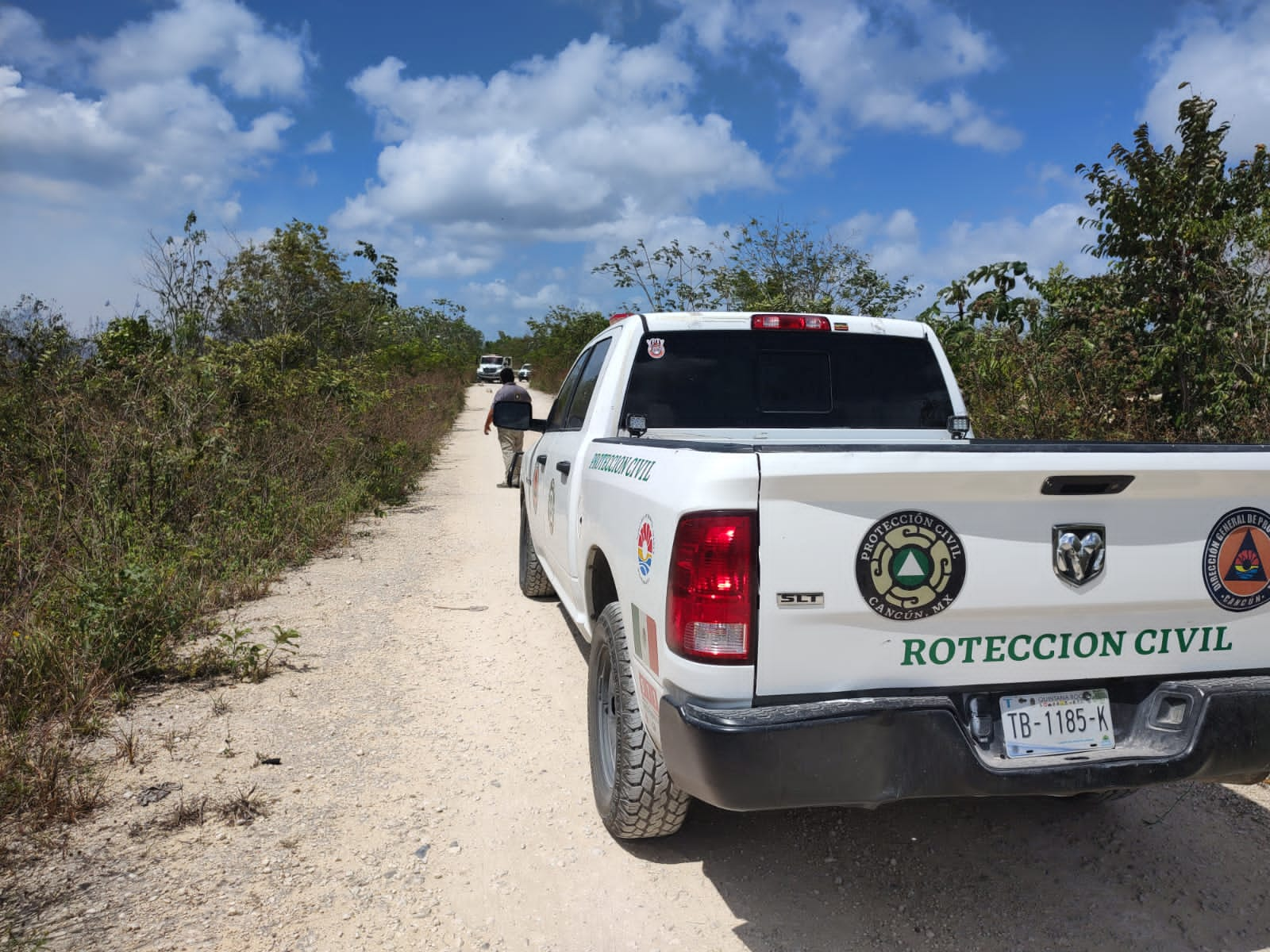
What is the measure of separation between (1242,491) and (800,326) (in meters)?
2.06

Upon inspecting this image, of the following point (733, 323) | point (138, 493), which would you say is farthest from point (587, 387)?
point (138, 493)

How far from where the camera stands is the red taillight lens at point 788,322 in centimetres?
427

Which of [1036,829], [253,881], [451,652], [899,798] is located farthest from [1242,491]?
[451,652]

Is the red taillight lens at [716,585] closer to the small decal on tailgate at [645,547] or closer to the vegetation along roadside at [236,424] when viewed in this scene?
the small decal on tailgate at [645,547]

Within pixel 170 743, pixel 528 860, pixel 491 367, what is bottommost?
pixel 528 860

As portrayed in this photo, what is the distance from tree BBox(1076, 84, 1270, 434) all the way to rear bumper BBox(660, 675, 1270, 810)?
17.4 ft

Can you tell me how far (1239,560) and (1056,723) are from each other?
746 mm

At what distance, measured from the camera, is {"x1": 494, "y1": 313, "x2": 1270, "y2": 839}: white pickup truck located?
2.38 meters

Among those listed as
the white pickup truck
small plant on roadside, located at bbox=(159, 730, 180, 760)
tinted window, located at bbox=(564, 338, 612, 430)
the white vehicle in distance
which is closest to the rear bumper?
the white pickup truck

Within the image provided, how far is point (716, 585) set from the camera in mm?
2410

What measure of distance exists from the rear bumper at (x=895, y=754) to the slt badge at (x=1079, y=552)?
18.8 inches

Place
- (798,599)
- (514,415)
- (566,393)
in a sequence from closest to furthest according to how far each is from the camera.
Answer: (798,599), (514,415), (566,393)

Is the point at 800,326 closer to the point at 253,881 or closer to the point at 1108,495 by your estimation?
the point at 1108,495

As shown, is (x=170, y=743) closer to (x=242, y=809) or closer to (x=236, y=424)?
(x=242, y=809)
